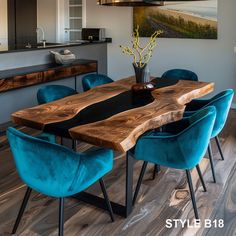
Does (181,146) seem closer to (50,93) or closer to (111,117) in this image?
(111,117)

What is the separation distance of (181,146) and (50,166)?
908 millimetres

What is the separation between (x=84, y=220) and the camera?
2506 mm

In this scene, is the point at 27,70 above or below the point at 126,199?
above

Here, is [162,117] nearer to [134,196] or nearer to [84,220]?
[134,196]

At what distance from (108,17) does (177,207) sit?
475 centimetres

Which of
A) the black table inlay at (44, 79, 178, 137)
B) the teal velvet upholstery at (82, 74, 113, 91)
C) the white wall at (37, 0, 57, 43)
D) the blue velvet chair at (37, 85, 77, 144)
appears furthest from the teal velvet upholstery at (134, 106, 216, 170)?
the white wall at (37, 0, 57, 43)

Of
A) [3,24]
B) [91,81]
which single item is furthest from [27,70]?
[3,24]

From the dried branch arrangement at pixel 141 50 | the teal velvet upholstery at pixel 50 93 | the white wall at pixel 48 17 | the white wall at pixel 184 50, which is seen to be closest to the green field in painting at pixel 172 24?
the white wall at pixel 184 50

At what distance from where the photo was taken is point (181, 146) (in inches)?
91.7

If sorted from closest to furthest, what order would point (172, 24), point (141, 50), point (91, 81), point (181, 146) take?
1. point (181, 146)
2. point (91, 81)
3. point (141, 50)
4. point (172, 24)

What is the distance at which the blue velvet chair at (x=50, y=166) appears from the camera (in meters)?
1.90

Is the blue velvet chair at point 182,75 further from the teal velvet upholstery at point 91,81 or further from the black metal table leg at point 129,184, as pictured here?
the black metal table leg at point 129,184

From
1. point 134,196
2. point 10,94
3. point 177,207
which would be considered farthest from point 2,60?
point 177,207

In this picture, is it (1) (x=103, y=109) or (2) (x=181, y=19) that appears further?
(2) (x=181, y=19)
